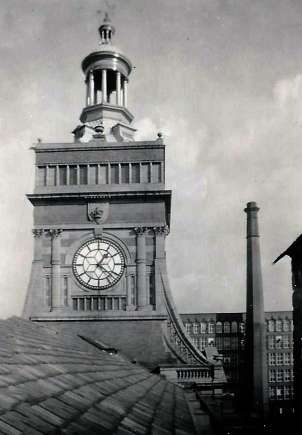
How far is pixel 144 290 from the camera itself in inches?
1192

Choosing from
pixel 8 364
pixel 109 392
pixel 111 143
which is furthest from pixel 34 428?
pixel 111 143

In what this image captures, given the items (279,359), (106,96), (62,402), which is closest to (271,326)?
(279,359)

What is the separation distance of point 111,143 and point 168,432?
2559 centimetres

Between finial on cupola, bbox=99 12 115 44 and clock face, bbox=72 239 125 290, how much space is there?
13.4 metres

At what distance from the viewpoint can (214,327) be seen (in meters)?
95.0

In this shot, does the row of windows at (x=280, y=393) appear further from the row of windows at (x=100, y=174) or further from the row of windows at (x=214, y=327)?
the row of windows at (x=100, y=174)

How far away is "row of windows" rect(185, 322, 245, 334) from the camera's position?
3669 inches

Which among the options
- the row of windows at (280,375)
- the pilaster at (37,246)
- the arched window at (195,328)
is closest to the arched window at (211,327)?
the arched window at (195,328)

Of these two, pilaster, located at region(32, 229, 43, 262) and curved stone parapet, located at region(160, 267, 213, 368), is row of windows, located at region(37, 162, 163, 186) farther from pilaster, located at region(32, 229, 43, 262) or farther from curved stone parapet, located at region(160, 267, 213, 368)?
curved stone parapet, located at region(160, 267, 213, 368)

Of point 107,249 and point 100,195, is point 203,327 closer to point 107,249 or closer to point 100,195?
point 107,249

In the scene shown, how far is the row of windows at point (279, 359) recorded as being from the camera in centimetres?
9575

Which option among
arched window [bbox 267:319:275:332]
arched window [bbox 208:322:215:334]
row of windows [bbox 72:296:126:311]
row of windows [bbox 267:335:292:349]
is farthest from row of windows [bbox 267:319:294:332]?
row of windows [bbox 72:296:126:311]

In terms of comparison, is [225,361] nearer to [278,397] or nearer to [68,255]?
[278,397]

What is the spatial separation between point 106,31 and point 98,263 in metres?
15.1
